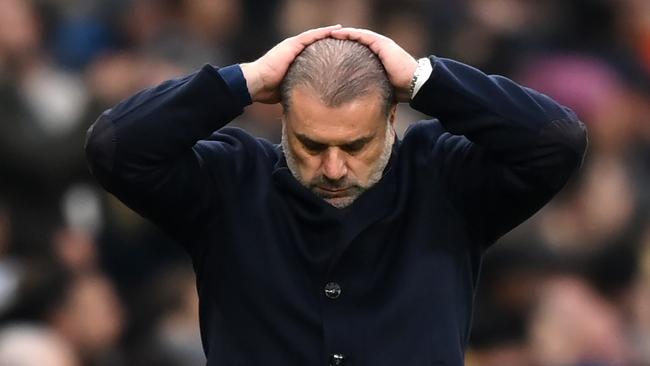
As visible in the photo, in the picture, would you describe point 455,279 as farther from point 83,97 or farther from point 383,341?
point 83,97

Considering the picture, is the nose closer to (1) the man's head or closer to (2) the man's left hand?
(1) the man's head

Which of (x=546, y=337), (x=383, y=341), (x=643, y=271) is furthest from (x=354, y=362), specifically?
(x=643, y=271)

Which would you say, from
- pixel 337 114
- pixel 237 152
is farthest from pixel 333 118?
pixel 237 152

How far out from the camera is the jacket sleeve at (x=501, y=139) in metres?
4.31

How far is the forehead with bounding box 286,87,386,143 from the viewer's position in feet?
13.8

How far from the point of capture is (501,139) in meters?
4.31

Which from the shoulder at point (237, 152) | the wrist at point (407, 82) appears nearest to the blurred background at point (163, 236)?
the shoulder at point (237, 152)

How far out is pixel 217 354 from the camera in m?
4.39

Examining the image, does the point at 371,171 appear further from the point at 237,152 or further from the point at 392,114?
the point at 237,152

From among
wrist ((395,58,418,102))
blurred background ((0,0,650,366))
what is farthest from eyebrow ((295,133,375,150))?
blurred background ((0,0,650,366))

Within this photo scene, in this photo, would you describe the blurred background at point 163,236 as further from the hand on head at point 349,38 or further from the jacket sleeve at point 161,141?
the hand on head at point 349,38

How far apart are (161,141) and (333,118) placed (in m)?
0.41

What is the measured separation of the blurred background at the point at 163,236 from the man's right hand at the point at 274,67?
2406 mm

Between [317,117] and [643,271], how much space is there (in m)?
4.89
